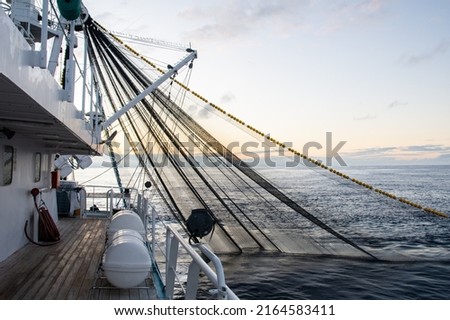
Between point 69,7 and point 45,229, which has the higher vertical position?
point 69,7

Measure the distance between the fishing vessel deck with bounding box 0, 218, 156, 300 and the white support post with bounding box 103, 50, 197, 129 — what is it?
3355mm

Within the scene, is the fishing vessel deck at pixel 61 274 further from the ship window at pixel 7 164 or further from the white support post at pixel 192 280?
the white support post at pixel 192 280

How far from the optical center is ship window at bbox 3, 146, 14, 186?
8133 mm

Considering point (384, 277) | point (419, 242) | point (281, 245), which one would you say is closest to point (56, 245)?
point (281, 245)

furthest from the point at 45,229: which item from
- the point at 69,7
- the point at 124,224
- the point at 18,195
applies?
the point at 69,7

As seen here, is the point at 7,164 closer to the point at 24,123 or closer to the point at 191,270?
the point at 24,123

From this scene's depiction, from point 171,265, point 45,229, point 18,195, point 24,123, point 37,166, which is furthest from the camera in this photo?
point 37,166

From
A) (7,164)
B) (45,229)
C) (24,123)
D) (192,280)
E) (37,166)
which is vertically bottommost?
(45,229)

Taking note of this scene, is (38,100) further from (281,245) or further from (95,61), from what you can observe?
(281,245)

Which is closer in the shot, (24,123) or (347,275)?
(24,123)

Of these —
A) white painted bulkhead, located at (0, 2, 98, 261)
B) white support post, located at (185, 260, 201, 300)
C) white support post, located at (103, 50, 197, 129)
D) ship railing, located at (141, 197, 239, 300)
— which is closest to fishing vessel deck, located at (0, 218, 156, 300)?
white painted bulkhead, located at (0, 2, 98, 261)

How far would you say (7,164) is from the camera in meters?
8.27

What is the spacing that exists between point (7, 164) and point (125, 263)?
4.10 metres

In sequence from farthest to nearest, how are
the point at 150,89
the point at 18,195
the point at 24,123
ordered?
the point at 150,89 → the point at 18,195 → the point at 24,123
